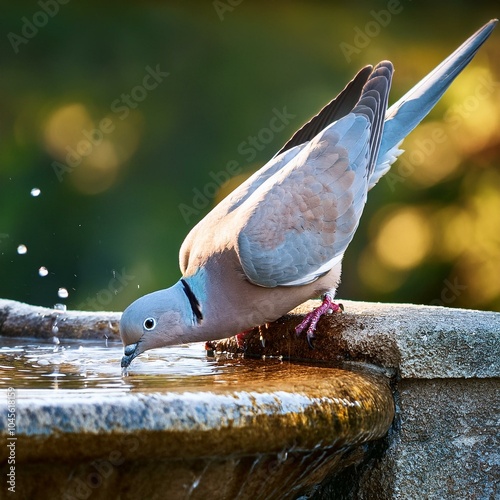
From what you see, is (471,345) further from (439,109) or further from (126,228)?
(126,228)

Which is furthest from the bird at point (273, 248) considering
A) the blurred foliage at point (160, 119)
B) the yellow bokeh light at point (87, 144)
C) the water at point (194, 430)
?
the yellow bokeh light at point (87, 144)

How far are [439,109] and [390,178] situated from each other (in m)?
0.56

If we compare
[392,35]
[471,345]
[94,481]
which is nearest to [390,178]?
[392,35]

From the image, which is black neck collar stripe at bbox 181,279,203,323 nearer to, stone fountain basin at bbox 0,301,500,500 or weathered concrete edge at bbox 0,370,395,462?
stone fountain basin at bbox 0,301,500,500

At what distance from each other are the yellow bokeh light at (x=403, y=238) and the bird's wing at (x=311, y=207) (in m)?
2.57

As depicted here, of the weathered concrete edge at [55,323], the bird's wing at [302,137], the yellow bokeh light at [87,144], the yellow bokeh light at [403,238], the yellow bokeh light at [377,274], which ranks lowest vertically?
the yellow bokeh light at [377,274]

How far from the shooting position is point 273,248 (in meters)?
2.61

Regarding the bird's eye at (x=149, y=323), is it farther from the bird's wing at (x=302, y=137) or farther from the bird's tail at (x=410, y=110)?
the bird's tail at (x=410, y=110)

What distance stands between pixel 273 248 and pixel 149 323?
0.45 m

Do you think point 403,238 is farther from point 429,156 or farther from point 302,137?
point 302,137

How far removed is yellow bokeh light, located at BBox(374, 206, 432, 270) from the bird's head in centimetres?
304

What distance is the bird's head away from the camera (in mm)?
2500

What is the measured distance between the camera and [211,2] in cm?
638

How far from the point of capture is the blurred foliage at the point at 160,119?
18.9 feet
